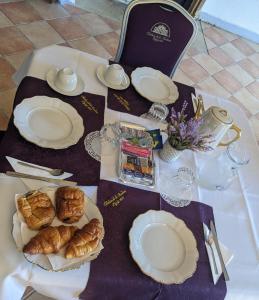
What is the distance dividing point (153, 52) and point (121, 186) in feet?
2.55

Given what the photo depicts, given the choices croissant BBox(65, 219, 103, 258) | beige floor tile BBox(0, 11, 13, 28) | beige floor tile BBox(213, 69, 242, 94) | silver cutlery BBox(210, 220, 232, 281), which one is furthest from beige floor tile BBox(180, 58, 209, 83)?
croissant BBox(65, 219, 103, 258)

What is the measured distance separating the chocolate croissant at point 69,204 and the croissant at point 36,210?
21 mm

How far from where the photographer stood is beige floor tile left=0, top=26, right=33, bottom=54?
212 centimetres

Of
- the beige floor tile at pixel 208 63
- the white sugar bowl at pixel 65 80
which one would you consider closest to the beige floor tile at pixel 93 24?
the beige floor tile at pixel 208 63

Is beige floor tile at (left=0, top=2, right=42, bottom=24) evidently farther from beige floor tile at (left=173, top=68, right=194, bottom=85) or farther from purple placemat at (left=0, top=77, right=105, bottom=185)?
purple placemat at (left=0, top=77, right=105, bottom=185)

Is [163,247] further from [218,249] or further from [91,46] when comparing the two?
[91,46]

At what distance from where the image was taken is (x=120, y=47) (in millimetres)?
1486

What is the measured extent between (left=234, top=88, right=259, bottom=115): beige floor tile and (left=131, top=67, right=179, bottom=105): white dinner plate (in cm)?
158

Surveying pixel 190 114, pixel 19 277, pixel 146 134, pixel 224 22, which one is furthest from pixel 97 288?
pixel 224 22

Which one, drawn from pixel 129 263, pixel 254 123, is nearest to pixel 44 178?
pixel 129 263

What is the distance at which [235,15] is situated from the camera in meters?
3.30

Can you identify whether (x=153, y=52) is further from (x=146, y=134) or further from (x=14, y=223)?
(x=14, y=223)

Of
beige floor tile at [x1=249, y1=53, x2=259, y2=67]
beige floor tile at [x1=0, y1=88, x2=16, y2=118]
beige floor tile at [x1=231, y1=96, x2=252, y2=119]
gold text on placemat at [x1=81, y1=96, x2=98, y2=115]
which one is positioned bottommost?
beige floor tile at [x1=231, y1=96, x2=252, y2=119]

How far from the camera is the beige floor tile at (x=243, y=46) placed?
3277mm
